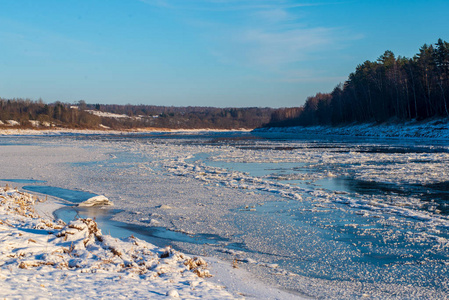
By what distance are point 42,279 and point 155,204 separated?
619cm

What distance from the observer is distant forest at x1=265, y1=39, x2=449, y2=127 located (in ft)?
189

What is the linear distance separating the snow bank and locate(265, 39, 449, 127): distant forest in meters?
56.1

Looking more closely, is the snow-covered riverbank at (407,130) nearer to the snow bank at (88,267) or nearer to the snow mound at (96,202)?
the snow mound at (96,202)

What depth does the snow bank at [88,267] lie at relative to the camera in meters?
4.58

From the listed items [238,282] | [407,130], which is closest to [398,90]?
[407,130]

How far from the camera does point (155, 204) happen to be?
11.0 m

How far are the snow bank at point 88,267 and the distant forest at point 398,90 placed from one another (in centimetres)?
5607

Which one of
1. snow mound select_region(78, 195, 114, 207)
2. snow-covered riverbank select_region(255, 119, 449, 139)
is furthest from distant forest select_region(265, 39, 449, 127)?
snow mound select_region(78, 195, 114, 207)

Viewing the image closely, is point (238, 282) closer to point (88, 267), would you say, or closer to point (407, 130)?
point (88, 267)

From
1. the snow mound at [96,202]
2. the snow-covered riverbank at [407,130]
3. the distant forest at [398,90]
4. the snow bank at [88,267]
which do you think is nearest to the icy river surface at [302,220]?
the snow mound at [96,202]

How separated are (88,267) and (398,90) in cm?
7209

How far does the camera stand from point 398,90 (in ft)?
226

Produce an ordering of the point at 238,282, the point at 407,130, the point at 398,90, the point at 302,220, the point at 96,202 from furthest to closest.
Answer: the point at 398,90 < the point at 407,130 < the point at 96,202 < the point at 302,220 < the point at 238,282

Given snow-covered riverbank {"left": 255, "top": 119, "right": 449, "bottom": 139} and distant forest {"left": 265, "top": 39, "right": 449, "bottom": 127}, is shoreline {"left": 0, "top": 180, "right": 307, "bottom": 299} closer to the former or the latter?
snow-covered riverbank {"left": 255, "top": 119, "right": 449, "bottom": 139}
